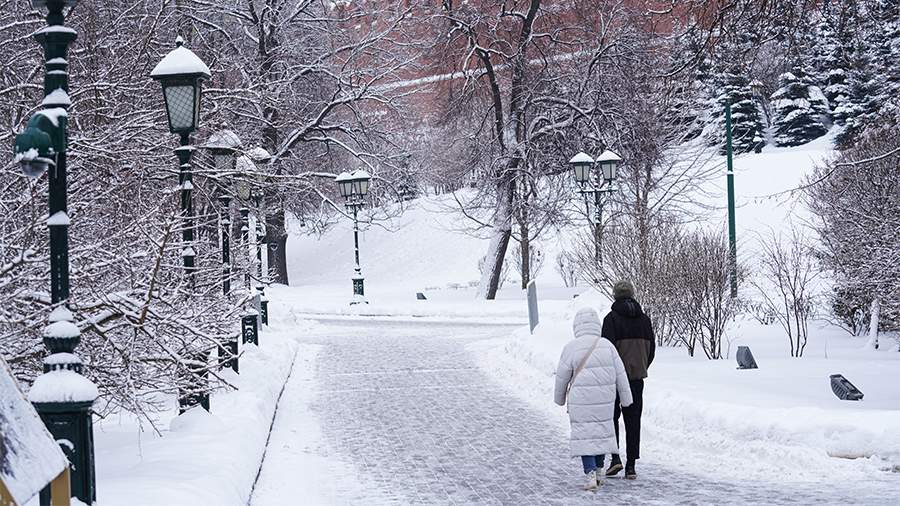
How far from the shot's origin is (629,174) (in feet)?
129

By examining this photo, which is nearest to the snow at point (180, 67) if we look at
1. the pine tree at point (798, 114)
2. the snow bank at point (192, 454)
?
the snow bank at point (192, 454)

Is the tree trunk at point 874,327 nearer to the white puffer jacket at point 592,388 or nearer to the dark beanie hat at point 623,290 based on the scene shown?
the dark beanie hat at point 623,290

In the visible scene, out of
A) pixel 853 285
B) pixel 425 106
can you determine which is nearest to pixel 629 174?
pixel 425 106

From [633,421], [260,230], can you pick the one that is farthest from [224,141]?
[260,230]

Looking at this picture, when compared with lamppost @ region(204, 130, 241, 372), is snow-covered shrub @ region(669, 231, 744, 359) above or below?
below

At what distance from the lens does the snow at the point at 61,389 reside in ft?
21.3

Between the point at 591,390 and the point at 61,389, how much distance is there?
444 cm

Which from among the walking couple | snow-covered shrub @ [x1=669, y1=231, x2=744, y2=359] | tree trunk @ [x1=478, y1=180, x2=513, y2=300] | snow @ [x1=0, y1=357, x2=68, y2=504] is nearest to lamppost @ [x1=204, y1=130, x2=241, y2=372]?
the walking couple

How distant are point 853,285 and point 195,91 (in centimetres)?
1205

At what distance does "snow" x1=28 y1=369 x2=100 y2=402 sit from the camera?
6504mm

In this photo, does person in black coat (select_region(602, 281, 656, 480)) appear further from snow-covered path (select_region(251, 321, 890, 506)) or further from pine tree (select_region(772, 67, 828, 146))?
pine tree (select_region(772, 67, 828, 146))

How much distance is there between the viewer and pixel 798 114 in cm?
6203

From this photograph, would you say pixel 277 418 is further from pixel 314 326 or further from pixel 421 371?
pixel 314 326

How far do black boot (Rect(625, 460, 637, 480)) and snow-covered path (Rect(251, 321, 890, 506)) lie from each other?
0.10 m
